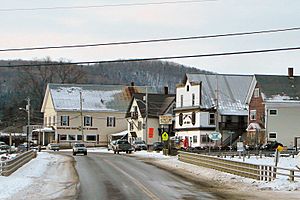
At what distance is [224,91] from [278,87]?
1072cm

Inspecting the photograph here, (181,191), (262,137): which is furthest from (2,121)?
(181,191)

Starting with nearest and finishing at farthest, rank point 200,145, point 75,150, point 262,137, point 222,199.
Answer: point 222,199
point 75,150
point 262,137
point 200,145

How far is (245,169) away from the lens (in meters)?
32.7

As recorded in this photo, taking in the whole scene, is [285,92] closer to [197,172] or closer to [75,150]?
[75,150]

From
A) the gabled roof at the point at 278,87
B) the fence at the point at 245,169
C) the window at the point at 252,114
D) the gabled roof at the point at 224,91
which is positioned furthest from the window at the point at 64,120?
the fence at the point at 245,169

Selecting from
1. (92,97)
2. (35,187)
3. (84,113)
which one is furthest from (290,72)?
(35,187)

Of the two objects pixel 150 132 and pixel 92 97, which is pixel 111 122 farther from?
pixel 150 132

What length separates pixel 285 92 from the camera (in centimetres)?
8212

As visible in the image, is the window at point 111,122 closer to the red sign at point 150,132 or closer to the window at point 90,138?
the window at point 90,138

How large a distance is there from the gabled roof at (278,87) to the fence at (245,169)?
1465 inches

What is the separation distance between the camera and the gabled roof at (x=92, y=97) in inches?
4365

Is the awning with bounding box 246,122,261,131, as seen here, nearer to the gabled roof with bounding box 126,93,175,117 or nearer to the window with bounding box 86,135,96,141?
the gabled roof with bounding box 126,93,175,117

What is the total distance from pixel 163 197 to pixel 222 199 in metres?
2.16

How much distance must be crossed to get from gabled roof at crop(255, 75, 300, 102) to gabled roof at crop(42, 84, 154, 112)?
36026 millimetres
